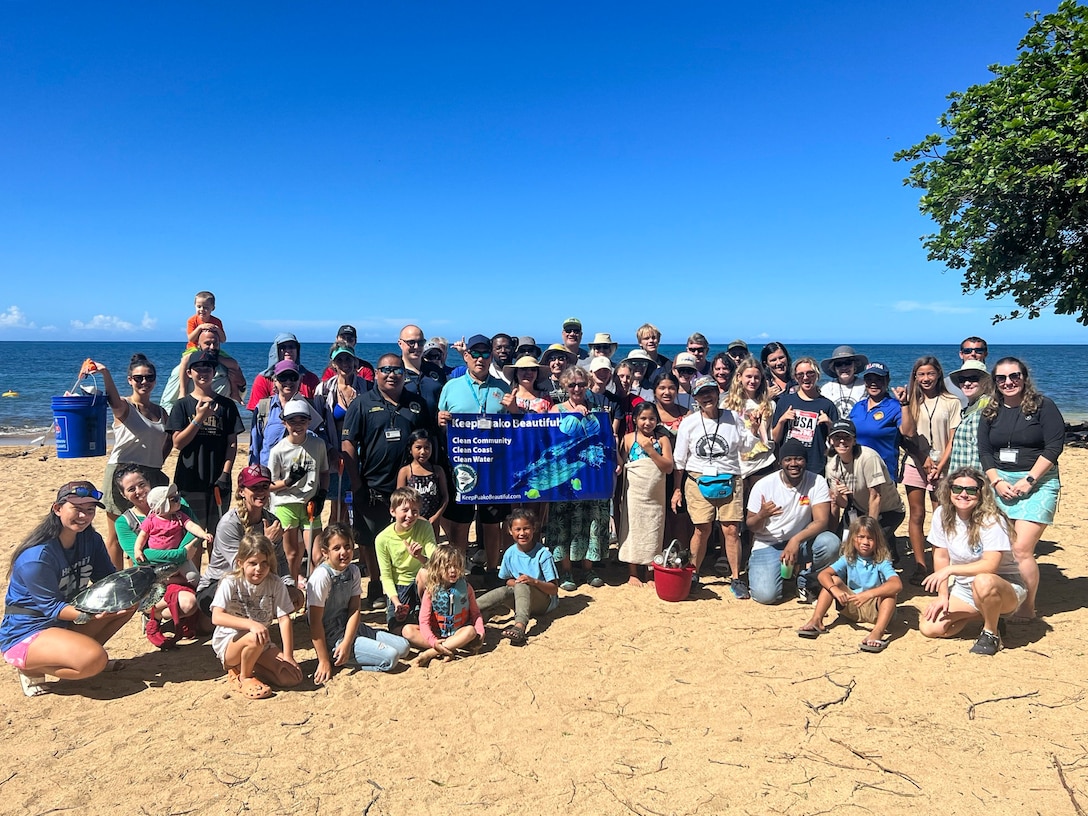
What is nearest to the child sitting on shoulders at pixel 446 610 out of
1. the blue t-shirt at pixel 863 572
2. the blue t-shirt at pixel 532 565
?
the blue t-shirt at pixel 532 565

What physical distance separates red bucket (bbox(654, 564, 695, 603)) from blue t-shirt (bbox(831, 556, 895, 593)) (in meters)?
1.28

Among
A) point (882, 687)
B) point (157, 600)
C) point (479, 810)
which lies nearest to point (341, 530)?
point (157, 600)

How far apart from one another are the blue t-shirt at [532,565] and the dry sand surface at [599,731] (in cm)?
43

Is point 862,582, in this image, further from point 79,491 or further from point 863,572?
point 79,491

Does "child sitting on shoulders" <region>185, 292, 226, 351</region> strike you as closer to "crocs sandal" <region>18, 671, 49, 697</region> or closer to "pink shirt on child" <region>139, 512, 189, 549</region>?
"pink shirt on child" <region>139, 512, 189, 549</region>

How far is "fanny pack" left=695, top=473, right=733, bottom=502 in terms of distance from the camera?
20.7 ft

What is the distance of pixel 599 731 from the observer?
4.13 m

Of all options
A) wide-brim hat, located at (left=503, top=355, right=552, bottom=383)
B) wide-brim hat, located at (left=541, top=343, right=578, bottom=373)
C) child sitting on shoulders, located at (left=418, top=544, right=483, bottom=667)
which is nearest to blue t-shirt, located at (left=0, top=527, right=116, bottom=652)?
child sitting on shoulders, located at (left=418, top=544, right=483, bottom=667)

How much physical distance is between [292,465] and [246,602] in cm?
126

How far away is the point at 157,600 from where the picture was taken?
502 cm

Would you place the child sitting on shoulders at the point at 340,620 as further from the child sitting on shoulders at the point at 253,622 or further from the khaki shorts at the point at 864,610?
the khaki shorts at the point at 864,610

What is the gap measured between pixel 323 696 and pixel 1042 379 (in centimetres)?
6061

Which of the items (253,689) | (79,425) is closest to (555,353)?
(253,689)

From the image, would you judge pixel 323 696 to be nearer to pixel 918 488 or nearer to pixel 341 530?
pixel 341 530
